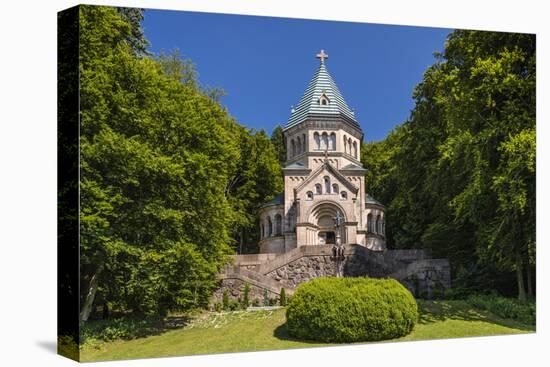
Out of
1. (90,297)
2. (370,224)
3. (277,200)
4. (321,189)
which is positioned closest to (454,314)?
(370,224)

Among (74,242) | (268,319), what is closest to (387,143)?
Answer: (268,319)

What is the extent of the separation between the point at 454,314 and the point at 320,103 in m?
7.28

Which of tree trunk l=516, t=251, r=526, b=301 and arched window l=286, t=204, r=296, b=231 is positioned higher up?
arched window l=286, t=204, r=296, b=231

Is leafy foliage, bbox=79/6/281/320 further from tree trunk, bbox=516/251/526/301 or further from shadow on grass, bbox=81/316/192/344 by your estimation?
tree trunk, bbox=516/251/526/301

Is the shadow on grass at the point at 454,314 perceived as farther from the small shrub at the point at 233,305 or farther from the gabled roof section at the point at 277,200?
the gabled roof section at the point at 277,200

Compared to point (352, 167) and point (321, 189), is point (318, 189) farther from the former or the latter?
point (352, 167)

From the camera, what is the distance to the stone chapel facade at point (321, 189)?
20.5 m

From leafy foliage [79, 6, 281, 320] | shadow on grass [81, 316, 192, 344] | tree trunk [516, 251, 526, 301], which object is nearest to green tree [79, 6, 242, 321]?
leafy foliage [79, 6, 281, 320]

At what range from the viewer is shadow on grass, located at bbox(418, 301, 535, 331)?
17938 millimetres

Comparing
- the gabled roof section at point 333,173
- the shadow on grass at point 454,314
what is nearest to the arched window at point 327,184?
the gabled roof section at point 333,173

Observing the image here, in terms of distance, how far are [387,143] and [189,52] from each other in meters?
8.13

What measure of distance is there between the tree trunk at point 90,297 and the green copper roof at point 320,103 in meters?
7.25

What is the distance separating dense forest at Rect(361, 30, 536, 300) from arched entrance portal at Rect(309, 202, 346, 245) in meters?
2.15

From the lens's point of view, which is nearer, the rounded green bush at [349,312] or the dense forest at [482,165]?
the rounded green bush at [349,312]
